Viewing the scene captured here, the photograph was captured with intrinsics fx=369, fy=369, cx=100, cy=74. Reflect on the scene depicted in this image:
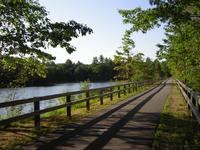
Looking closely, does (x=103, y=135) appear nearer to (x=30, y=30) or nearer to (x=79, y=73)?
(x=30, y=30)

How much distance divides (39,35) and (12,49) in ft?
3.80

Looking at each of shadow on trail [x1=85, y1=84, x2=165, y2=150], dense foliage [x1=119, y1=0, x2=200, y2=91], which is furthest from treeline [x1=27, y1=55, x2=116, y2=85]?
shadow on trail [x1=85, y1=84, x2=165, y2=150]

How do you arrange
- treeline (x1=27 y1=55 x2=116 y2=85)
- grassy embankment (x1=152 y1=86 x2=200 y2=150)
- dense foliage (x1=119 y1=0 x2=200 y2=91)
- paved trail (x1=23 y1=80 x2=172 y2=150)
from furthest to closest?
treeline (x1=27 y1=55 x2=116 y2=85)
dense foliage (x1=119 y1=0 x2=200 y2=91)
paved trail (x1=23 y1=80 x2=172 y2=150)
grassy embankment (x1=152 y1=86 x2=200 y2=150)

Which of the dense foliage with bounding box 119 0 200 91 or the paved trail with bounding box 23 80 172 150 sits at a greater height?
the dense foliage with bounding box 119 0 200 91

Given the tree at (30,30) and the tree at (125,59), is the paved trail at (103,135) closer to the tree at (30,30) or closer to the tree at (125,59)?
the tree at (30,30)

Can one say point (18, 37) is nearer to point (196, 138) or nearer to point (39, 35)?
point (39, 35)

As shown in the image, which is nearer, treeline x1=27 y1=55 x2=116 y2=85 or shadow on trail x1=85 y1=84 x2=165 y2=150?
shadow on trail x1=85 y1=84 x2=165 y2=150

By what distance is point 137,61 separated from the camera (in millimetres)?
56969

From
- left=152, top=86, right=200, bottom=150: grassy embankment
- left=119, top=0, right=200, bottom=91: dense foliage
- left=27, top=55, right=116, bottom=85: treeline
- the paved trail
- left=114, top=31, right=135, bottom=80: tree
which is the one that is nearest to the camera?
left=152, top=86, right=200, bottom=150: grassy embankment

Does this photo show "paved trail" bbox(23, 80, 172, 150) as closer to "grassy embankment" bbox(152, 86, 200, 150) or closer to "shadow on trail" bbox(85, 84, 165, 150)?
"shadow on trail" bbox(85, 84, 165, 150)

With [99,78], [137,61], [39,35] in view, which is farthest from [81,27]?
[99,78]

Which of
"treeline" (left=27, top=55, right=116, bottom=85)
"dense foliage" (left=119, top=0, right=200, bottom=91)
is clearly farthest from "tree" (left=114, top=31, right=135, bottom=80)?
"treeline" (left=27, top=55, right=116, bottom=85)

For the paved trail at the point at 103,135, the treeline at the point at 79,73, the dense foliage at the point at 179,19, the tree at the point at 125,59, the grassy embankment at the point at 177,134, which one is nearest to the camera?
the grassy embankment at the point at 177,134

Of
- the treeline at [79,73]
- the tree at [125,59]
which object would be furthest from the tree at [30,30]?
the treeline at [79,73]
